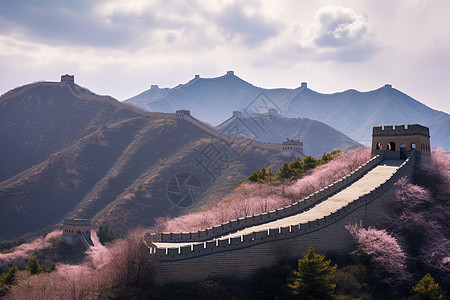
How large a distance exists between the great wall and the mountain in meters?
64.6

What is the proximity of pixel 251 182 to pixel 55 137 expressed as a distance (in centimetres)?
12089

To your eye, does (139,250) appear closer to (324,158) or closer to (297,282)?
(297,282)

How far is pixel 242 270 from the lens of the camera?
35.4 metres

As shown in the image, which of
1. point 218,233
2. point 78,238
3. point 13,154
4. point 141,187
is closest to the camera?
point 218,233

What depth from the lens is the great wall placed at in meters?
34.8

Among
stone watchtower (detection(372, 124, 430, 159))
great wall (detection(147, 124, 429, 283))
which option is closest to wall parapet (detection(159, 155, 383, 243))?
great wall (detection(147, 124, 429, 283))

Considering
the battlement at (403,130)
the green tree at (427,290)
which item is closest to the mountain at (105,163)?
the battlement at (403,130)

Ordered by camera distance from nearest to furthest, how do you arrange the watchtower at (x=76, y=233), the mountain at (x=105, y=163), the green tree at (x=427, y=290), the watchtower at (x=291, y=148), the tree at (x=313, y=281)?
the tree at (x=313, y=281) < the green tree at (x=427, y=290) < the watchtower at (x=76, y=233) < the mountain at (x=105, y=163) < the watchtower at (x=291, y=148)

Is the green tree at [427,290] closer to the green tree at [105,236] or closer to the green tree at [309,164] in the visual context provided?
the green tree at [309,164]

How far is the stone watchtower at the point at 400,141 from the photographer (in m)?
50.5

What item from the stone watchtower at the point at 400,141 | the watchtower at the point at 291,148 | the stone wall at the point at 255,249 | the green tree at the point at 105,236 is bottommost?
the green tree at the point at 105,236

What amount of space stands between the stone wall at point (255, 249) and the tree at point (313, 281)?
11.5 feet

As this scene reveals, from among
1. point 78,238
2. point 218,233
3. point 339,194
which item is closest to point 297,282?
point 218,233

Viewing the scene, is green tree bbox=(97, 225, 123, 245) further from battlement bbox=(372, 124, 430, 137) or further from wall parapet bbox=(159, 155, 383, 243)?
battlement bbox=(372, 124, 430, 137)
